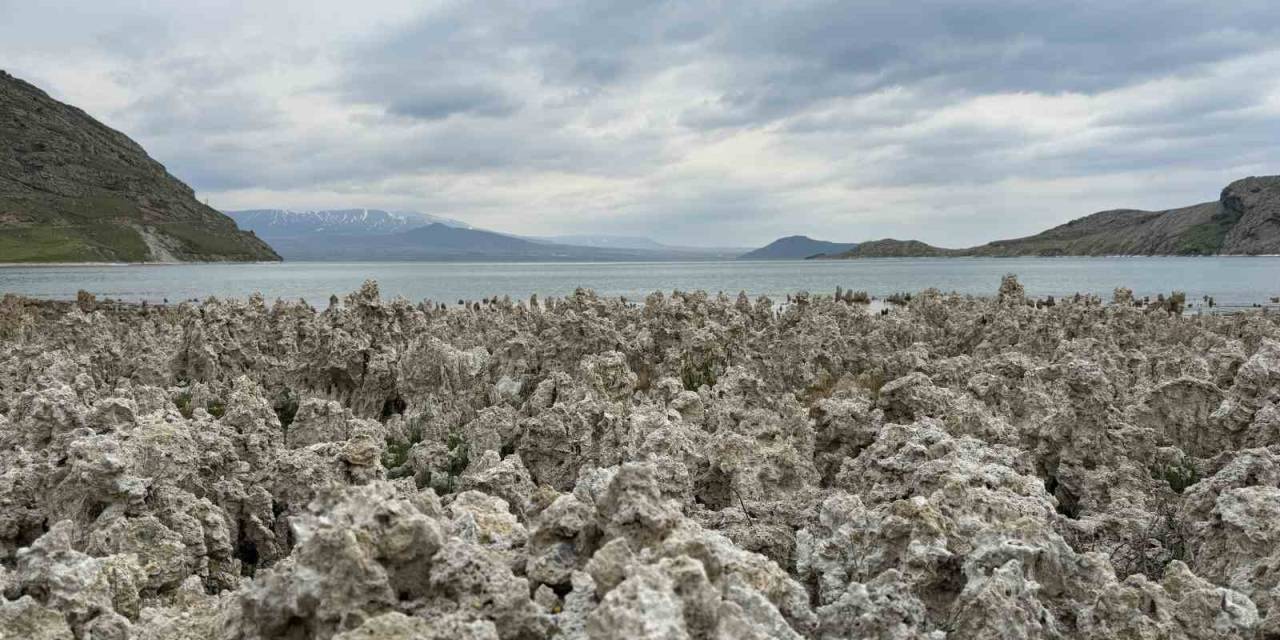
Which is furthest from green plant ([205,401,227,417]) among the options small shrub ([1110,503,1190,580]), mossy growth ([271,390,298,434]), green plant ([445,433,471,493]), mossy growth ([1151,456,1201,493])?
mossy growth ([1151,456,1201,493])

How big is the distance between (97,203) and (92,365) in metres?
213

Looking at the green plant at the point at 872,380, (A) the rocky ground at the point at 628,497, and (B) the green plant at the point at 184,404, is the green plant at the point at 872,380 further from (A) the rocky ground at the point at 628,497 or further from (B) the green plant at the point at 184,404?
(B) the green plant at the point at 184,404

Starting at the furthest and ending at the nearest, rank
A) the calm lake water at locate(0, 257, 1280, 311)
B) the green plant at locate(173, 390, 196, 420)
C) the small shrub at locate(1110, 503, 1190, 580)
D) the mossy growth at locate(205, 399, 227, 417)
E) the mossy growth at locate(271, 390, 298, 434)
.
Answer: the calm lake water at locate(0, 257, 1280, 311) < the mossy growth at locate(271, 390, 298, 434) < the mossy growth at locate(205, 399, 227, 417) < the green plant at locate(173, 390, 196, 420) < the small shrub at locate(1110, 503, 1190, 580)

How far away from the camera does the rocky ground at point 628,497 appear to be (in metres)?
4.23

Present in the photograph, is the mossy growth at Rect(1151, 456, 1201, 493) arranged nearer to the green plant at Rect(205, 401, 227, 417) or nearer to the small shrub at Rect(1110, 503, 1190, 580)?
the small shrub at Rect(1110, 503, 1190, 580)

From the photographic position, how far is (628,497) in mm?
4844

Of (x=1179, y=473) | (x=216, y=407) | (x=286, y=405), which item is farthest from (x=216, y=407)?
(x=1179, y=473)

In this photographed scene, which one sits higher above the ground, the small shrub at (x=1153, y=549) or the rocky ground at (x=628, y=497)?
the rocky ground at (x=628, y=497)

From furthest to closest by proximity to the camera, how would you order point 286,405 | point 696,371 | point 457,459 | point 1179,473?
point 696,371
point 286,405
point 457,459
point 1179,473

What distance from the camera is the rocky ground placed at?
4.23m

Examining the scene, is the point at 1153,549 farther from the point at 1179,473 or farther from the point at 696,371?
the point at 696,371

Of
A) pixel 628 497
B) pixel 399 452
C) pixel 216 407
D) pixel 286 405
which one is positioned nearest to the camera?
pixel 628 497

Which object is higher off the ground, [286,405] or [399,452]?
[286,405]

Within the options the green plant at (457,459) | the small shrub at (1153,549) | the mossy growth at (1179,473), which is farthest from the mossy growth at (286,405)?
the mossy growth at (1179,473)
